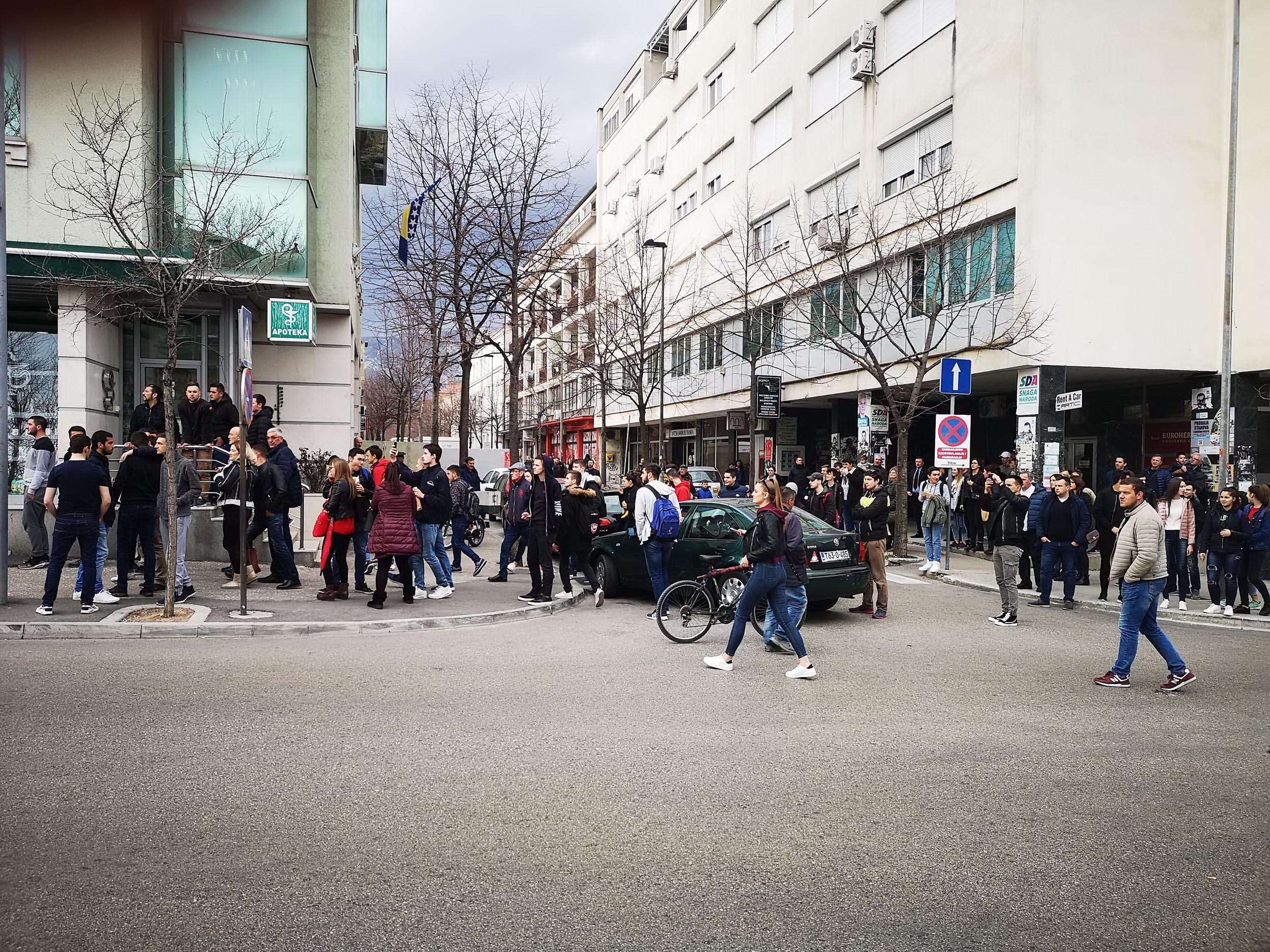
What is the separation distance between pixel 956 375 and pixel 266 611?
510 inches

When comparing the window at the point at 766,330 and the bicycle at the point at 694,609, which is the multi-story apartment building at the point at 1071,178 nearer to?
the window at the point at 766,330

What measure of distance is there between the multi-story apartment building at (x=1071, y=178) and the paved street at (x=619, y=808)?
1481cm

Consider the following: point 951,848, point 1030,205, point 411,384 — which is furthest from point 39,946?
point 411,384

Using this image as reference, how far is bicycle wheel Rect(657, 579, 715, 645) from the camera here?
→ 10.4 m

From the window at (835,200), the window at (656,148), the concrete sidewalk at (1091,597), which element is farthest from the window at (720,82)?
the concrete sidewalk at (1091,597)

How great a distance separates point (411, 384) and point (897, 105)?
1062 inches

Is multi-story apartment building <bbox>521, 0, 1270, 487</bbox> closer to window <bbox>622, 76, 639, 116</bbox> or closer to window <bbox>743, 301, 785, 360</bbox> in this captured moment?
window <bbox>743, 301, 785, 360</bbox>

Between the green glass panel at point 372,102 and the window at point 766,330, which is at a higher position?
the green glass panel at point 372,102

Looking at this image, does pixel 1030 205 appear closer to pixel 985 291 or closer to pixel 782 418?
pixel 985 291

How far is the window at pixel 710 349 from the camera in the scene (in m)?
36.7

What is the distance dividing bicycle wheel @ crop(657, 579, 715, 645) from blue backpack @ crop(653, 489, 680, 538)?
70.1 inches

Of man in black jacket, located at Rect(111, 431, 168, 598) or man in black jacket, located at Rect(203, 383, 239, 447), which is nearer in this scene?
man in black jacket, located at Rect(111, 431, 168, 598)

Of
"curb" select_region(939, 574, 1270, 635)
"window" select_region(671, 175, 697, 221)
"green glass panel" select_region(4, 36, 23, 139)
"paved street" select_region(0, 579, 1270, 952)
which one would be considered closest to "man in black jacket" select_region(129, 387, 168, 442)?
"paved street" select_region(0, 579, 1270, 952)

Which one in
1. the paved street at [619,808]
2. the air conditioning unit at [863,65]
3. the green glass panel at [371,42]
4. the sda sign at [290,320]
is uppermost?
the air conditioning unit at [863,65]
